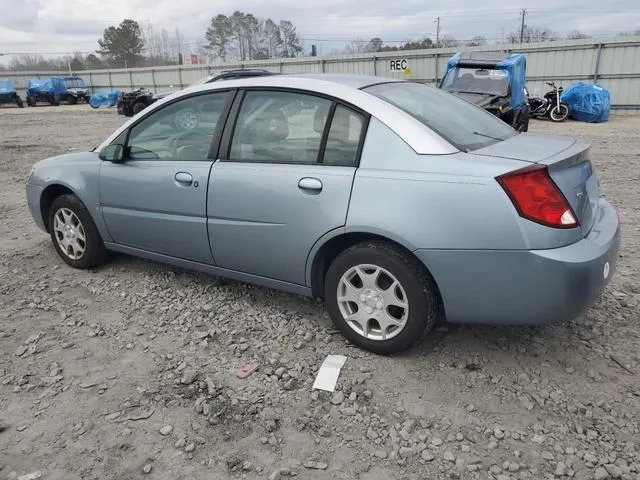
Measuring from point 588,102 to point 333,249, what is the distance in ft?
55.7

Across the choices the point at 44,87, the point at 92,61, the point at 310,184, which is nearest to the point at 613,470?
the point at 310,184

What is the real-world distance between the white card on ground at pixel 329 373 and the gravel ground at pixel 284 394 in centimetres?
5

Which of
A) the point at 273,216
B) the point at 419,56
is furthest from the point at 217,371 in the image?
the point at 419,56

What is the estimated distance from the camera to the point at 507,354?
3.09 metres

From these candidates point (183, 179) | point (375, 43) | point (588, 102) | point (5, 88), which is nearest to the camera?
point (183, 179)

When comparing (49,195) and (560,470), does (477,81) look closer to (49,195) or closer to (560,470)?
(49,195)

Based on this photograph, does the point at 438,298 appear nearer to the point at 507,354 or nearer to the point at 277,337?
the point at 507,354

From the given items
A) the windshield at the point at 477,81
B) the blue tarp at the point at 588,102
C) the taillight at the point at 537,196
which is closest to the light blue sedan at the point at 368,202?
the taillight at the point at 537,196

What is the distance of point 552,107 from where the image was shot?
57.1 feet

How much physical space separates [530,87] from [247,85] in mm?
20214

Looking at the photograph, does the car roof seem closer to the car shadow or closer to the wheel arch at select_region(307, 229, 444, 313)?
the wheel arch at select_region(307, 229, 444, 313)

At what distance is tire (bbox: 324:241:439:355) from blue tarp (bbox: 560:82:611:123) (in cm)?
1690

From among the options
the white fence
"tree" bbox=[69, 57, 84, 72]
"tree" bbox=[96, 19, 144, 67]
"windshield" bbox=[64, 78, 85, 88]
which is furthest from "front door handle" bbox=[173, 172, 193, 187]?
"tree" bbox=[96, 19, 144, 67]

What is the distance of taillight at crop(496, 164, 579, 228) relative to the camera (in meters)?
2.52
